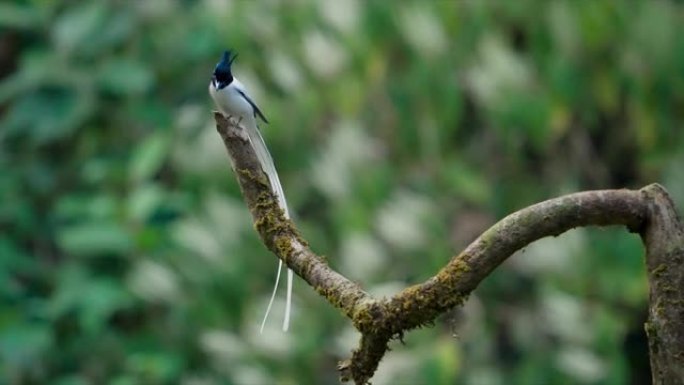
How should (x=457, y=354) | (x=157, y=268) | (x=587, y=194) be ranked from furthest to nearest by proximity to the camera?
(x=157, y=268) → (x=457, y=354) → (x=587, y=194)

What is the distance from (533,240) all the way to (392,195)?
1746 millimetres

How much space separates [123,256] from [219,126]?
2.29 metres

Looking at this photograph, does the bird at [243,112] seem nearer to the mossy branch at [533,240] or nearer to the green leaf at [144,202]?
the mossy branch at [533,240]

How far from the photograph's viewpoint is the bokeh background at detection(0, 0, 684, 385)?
296cm

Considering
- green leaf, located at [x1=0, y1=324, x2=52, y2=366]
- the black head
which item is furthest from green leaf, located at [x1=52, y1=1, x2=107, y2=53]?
the black head

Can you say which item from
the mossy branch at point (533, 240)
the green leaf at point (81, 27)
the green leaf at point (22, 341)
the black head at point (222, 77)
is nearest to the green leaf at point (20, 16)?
the green leaf at point (81, 27)

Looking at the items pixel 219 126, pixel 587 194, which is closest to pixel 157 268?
pixel 219 126

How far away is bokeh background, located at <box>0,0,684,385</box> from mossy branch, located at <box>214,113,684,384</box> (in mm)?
1370

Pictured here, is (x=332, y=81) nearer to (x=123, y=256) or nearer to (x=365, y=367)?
(x=123, y=256)

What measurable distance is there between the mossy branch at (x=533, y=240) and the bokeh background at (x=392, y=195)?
1.37 meters

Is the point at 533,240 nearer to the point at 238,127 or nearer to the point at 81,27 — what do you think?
the point at 238,127

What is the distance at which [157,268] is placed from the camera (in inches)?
136

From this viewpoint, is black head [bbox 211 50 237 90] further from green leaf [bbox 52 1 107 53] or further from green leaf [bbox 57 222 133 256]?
green leaf [bbox 52 1 107 53]

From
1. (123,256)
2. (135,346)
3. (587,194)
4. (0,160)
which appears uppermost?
(0,160)
